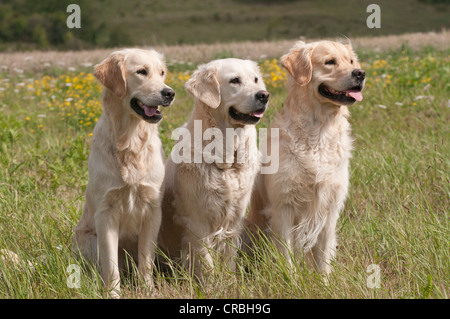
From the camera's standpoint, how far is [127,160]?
10.0ft

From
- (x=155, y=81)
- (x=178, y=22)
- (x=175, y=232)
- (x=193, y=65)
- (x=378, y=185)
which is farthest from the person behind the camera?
(x=178, y=22)

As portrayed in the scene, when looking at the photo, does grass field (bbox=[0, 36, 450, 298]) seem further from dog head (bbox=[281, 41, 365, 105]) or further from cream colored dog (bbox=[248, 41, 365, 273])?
dog head (bbox=[281, 41, 365, 105])

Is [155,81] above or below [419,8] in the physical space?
below

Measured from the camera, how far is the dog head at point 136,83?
3.01 meters

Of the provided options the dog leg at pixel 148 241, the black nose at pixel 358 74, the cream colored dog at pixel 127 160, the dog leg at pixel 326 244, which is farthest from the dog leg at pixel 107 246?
the black nose at pixel 358 74

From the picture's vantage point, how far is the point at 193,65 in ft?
35.8

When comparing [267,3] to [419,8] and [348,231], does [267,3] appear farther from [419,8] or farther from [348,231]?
[348,231]

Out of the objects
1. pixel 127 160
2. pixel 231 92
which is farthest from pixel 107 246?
pixel 231 92

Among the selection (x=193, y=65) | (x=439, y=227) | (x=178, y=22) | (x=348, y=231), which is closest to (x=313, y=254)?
(x=348, y=231)

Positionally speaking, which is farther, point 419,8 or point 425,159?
point 419,8

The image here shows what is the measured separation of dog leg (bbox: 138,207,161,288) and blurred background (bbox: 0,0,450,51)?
25.0 meters

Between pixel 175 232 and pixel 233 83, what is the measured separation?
1.04 meters

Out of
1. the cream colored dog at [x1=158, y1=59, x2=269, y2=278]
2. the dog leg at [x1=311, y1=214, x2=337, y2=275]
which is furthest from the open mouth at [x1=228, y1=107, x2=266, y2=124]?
the dog leg at [x1=311, y1=214, x2=337, y2=275]

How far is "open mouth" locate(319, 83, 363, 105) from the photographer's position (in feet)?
10.6
